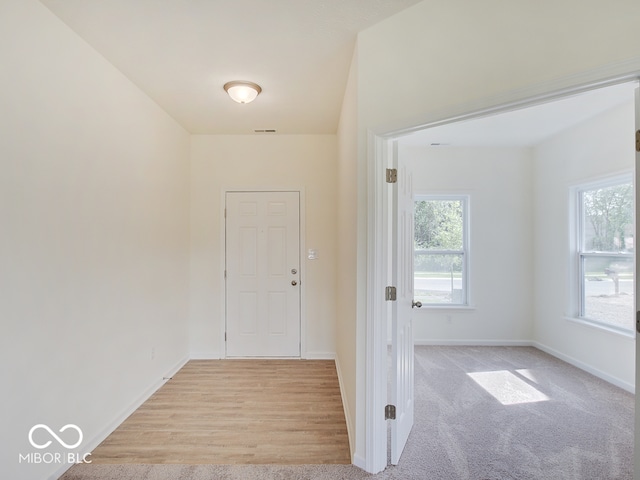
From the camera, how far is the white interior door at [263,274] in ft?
12.8

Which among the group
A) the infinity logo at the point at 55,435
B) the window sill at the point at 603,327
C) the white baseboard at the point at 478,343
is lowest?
the white baseboard at the point at 478,343

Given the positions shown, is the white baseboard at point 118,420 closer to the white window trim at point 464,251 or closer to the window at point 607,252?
the white window trim at point 464,251

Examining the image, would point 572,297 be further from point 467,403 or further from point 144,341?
point 144,341

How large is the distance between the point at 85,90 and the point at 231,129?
1723mm

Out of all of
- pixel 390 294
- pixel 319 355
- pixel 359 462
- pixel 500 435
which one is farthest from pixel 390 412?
pixel 319 355

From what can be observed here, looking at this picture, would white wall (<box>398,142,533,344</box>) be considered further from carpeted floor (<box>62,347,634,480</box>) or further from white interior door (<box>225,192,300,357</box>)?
white interior door (<box>225,192,300,357</box>)

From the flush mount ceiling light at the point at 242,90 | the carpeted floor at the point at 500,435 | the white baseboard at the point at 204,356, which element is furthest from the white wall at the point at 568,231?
the white baseboard at the point at 204,356

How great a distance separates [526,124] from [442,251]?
1806 millimetres

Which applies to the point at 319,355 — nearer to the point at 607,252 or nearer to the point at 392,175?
the point at 392,175

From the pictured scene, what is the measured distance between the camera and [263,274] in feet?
12.8

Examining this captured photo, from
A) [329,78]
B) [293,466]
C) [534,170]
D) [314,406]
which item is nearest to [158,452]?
[293,466]

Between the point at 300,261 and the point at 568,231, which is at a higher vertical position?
the point at 568,231

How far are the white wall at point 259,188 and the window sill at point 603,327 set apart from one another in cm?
278

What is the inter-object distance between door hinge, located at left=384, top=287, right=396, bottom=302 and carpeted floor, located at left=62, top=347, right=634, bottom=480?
104 centimetres
